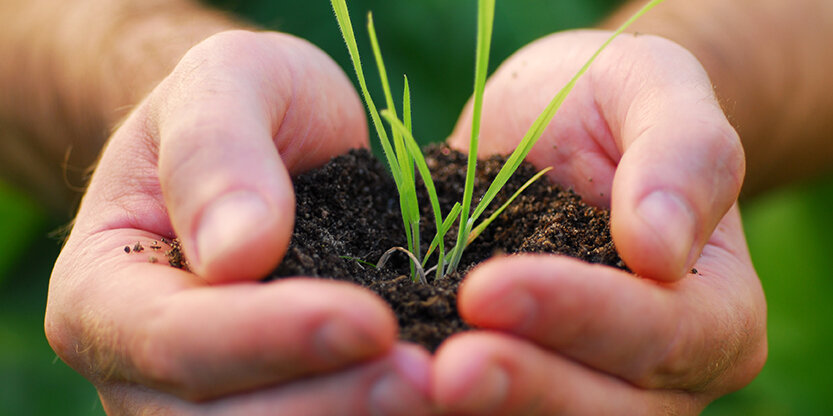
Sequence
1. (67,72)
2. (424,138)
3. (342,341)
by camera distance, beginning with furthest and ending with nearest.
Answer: (424,138)
(67,72)
(342,341)

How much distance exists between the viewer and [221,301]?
1.92ft

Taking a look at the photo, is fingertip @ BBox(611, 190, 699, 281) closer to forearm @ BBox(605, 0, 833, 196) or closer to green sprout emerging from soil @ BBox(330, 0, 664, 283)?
green sprout emerging from soil @ BBox(330, 0, 664, 283)

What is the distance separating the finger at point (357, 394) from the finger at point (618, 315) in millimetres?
99

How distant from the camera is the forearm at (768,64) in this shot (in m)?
1.76

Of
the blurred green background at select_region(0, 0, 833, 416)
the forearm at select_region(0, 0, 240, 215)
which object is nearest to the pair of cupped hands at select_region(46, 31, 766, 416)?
the forearm at select_region(0, 0, 240, 215)

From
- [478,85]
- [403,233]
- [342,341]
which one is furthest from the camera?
[403,233]

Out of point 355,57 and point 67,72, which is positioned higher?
point 355,57

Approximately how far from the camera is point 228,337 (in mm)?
565

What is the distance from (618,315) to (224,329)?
17.9 inches

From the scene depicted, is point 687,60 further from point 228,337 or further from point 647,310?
point 228,337

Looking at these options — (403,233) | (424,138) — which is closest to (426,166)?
(403,233)

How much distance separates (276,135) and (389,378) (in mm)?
543

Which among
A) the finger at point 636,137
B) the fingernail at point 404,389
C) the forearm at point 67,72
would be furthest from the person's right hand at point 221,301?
the forearm at point 67,72

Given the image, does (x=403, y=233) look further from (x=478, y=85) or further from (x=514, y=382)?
(x=514, y=382)
